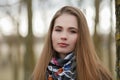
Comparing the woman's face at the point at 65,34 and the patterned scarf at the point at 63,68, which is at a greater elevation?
the woman's face at the point at 65,34

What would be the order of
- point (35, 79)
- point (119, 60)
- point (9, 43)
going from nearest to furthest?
point (119, 60), point (35, 79), point (9, 43)

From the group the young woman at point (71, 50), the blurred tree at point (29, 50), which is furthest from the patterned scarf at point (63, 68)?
the blurred tree at point (29, 50)

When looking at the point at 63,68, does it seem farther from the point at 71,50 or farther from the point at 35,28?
the point at 35,28

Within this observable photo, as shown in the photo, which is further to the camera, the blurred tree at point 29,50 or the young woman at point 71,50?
the blurred tree at point 29,50

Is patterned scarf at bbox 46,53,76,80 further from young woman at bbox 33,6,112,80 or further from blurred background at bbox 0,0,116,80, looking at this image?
blurred background at bbox 0,0,116,80

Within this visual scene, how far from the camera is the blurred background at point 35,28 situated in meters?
10.3

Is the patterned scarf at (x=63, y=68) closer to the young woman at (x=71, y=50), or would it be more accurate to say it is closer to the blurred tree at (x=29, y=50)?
the young woman at (x=71, y=50)

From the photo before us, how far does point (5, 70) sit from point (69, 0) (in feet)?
12.2

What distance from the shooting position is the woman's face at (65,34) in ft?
8.48

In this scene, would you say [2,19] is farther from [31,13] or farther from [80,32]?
[80,32]

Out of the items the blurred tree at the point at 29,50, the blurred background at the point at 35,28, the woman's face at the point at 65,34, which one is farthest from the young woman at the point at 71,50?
the blurred tree at the point at 29,50

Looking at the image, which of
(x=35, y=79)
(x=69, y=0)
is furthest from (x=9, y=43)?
(x=35, y=79)

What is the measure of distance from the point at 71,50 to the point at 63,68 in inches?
5.3

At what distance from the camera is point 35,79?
283 cm
